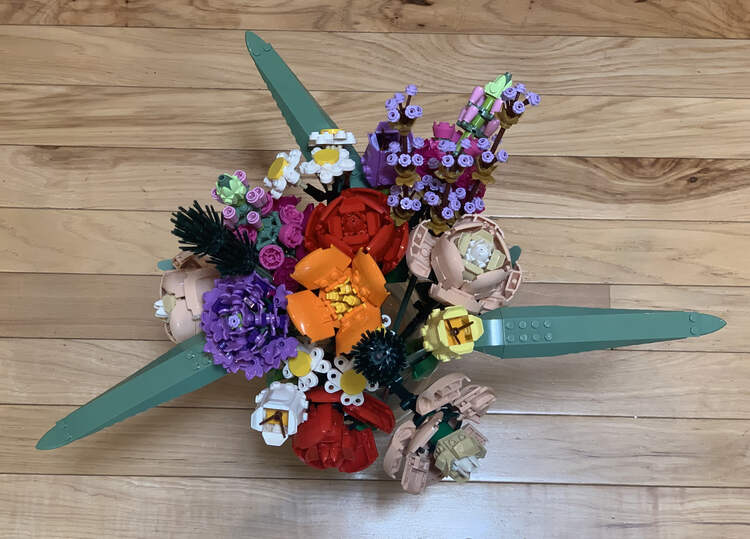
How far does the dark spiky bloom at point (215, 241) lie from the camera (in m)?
0.58

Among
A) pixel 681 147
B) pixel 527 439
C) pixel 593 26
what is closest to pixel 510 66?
pixel 593 26

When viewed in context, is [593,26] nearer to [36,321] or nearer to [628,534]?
[628,534]

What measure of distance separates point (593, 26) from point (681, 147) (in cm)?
27

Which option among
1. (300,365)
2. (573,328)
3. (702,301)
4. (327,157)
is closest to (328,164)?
(327,157)

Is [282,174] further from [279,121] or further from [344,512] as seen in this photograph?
[344,512]

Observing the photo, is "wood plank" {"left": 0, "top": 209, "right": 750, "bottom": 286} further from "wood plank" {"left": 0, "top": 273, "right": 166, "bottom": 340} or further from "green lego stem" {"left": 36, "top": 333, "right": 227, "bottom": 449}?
"green lego stem" {"left": 36, "top": 333, "right": 227, "bottom": 449}

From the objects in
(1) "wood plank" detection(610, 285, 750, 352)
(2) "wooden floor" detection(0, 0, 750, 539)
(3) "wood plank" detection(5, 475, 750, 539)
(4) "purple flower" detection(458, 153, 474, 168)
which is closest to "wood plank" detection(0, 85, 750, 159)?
(2) "wooden floor" detection(0, 0, 750, 539)

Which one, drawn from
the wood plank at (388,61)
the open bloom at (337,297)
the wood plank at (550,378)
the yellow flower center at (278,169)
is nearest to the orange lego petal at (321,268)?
the open bloom at (337,297)

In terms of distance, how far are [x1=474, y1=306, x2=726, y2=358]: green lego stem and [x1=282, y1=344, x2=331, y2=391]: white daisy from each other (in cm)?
18

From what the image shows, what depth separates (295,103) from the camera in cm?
76

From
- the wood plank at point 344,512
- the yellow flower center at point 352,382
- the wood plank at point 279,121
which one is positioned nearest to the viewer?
the yellow flower center at point 352,382

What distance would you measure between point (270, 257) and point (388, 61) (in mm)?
546

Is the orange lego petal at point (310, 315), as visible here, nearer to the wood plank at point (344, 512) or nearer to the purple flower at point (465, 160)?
the purple flower at point (465, 160)

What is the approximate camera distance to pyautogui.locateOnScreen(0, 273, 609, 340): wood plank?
96cm
